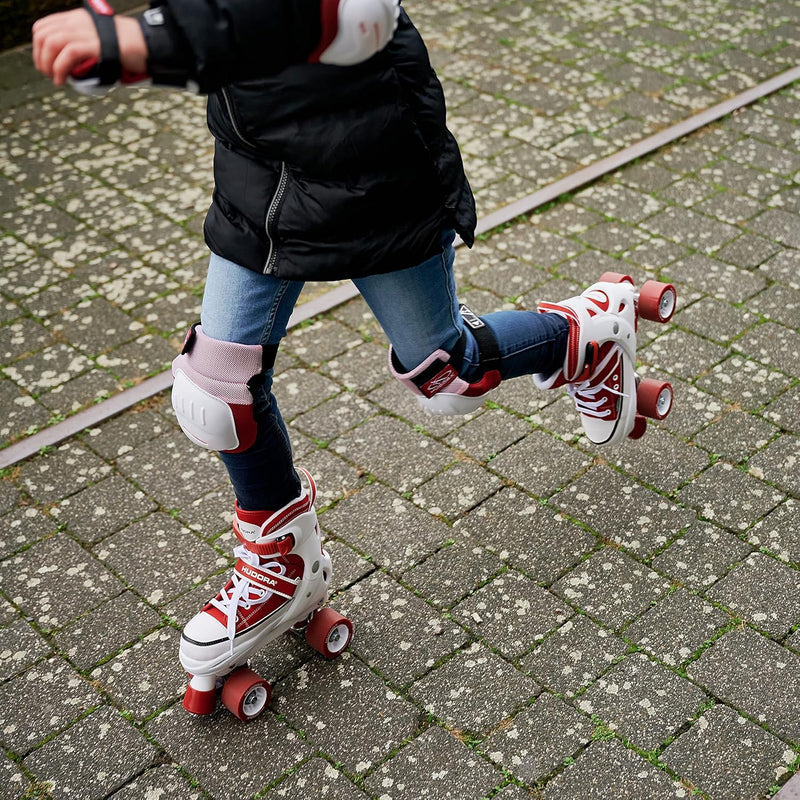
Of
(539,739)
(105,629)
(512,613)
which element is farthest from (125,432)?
(539,739)

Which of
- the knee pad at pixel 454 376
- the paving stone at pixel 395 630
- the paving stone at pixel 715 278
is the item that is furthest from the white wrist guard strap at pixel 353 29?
the paving stone at pixel 715 278

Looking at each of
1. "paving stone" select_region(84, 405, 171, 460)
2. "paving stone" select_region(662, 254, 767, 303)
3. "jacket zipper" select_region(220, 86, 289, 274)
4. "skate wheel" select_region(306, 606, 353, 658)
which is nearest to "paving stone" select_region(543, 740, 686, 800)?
"skate wheel" select_region(306, 606, 353, 658)

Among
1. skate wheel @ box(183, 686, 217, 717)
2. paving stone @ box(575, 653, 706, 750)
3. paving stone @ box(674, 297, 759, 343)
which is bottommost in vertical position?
paving stone @ box(674, 297, 759, 343)

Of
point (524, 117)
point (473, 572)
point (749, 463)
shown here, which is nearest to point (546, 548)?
point (473, 572)

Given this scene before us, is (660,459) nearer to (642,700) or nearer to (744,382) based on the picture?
(744,382)

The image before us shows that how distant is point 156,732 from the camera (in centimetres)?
298

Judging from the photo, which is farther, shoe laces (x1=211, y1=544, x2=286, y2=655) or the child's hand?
shoe laces (x1=211, y1=544, x2=286, y2=655)

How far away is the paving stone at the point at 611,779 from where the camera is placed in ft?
8.95

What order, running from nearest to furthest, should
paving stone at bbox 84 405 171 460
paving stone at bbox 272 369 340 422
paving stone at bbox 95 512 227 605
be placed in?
paving stone at bbox 95 512 227 605, paving stone at bbox 84 405 171 460, paving stone at bbox 272 369 340 422

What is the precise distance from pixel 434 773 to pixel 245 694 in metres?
0.53

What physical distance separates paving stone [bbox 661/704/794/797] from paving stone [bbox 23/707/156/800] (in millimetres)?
1349

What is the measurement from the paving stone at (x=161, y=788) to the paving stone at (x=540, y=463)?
146 centimetres

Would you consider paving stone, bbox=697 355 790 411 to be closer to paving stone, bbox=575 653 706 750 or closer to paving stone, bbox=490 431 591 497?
paving stone, bbox=490 431 591 497

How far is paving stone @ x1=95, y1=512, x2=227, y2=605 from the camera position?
3.45 m
